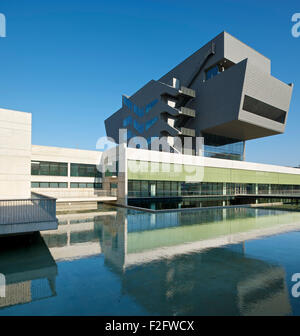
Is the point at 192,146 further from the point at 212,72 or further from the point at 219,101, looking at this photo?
the point at 212,72

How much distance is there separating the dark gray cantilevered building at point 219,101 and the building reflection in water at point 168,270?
102 ft

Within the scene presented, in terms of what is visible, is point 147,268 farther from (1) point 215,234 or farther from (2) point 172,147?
(2) point 172,147

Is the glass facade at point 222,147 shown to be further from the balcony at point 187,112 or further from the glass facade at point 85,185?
the glass facade at point 85,185

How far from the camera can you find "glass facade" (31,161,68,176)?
35.4 meters

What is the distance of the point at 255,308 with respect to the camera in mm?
5875

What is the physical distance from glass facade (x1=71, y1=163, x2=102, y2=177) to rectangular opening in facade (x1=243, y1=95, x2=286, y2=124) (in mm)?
31356

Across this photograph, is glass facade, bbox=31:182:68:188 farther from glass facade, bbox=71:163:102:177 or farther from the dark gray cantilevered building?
the dark gray cantilevered building

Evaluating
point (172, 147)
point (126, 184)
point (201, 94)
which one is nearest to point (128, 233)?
point (126, 184)

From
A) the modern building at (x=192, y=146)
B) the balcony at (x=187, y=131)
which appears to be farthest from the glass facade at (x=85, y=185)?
the balcony at (x=187, y=131)

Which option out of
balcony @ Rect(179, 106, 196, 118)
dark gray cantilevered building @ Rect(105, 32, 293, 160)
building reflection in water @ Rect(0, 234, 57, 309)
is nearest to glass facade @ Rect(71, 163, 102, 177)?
dark gray cantilevered building @ Rect(105, 32, 293, 160)

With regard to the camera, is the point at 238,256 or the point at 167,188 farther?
the point at 167,188

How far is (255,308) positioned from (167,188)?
2782 centimetres

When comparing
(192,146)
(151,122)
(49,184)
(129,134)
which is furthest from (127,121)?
(49,184)
